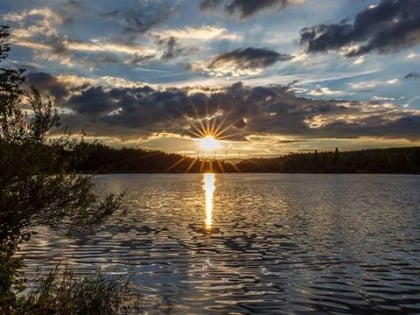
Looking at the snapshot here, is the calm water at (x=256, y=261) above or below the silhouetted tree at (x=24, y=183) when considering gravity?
below

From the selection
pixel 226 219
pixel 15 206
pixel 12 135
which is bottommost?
pixel 226 219

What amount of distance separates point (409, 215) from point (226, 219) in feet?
86.5

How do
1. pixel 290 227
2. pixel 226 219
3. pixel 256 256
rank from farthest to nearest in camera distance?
pixel 226 219 < pixel 290 227 < pixel 256 256

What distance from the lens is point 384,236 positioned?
50.8m

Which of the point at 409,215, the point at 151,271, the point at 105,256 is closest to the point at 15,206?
the point at 151,271

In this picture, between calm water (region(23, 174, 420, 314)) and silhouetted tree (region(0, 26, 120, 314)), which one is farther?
calm water (region(23, 174, 420, 314))

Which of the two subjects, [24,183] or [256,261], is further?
[256,261]

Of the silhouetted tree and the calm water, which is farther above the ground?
the silhouetted tree

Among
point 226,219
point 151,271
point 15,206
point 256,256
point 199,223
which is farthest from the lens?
point 226,219

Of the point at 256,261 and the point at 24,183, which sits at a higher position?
the point at 24,183

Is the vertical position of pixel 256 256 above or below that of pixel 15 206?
below

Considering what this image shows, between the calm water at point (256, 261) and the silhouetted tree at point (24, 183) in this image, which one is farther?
the calm water at point (256, 261)

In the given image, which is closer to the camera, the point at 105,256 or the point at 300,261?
the point at 300,261

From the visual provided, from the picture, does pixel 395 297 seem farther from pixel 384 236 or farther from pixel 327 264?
pixel 384 236
